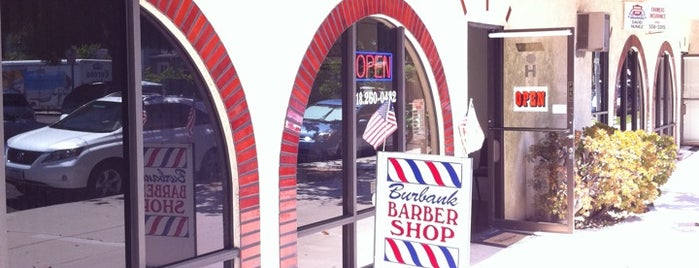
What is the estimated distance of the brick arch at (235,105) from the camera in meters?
5.06

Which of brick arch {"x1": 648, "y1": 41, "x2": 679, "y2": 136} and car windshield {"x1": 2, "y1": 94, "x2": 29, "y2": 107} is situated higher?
brick arch {"x1": 648, "y1": 41, "x2": 679, "y2": 136}

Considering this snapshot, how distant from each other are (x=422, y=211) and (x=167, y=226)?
64.1 inches

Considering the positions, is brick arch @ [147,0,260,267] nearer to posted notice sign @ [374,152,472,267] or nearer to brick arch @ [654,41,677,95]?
posted notice sign @ [374,152,472,267]

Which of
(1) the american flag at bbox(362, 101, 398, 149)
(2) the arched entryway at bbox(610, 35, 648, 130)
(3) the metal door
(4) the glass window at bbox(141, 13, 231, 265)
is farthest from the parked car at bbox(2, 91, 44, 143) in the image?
(3) the metal door

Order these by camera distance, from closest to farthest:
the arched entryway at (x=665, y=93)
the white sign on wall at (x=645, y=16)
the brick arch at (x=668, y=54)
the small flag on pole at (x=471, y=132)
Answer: the small flag on pole at (x=471, y=132) → the white sign on wall at (x=645, y=16) → the brick arch at (x=668, y=54) → the arched entryway at (x=665, y=93)

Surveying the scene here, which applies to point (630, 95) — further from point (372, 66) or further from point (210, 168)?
point (210, 168)

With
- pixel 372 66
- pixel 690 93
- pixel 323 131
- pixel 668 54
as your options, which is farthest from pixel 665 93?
pixel 323 131

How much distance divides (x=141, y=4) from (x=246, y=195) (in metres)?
1.47

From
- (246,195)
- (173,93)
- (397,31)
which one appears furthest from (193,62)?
(397,31)

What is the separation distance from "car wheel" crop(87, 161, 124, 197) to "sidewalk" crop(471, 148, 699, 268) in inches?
180

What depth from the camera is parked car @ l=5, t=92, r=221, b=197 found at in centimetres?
445

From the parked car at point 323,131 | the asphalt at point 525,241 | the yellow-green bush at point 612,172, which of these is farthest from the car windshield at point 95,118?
the yellow-green bush at point 612,172

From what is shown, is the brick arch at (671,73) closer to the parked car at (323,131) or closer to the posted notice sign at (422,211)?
the parked car at (323,131)

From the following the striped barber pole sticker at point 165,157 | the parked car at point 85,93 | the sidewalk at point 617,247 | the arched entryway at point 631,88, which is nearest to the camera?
the parked car at point 85,93
